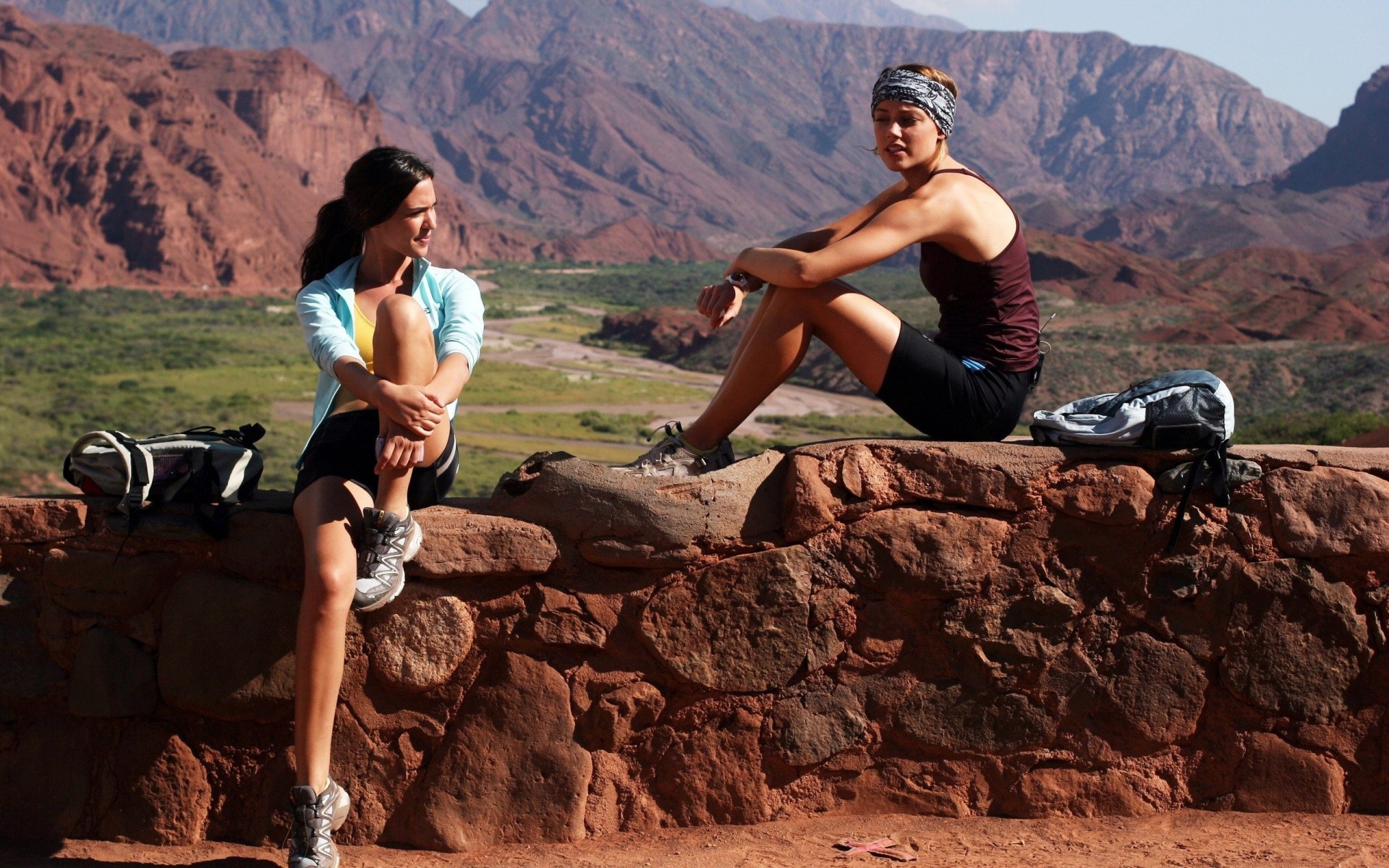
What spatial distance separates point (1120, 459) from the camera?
3.58 meters

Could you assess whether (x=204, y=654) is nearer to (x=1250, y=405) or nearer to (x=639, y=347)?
(x=1250, y=405)

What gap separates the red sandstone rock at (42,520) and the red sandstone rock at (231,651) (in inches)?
13.9

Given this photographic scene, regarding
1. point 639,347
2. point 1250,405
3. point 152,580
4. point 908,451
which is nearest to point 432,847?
point 152,580

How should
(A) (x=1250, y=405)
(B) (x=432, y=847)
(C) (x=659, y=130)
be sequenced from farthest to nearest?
(C) (x=659, y=130) < (A) (x=1250, y=405) < (B) (x=432, y=847)

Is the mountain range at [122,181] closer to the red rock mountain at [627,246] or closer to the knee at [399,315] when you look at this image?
the red rock mountain at [627,246]

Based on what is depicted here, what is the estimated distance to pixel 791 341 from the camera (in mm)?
3615

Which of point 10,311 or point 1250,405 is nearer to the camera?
point 1250,405

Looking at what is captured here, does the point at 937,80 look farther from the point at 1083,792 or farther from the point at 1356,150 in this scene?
the point at 1356,150

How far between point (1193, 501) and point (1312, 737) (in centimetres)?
69

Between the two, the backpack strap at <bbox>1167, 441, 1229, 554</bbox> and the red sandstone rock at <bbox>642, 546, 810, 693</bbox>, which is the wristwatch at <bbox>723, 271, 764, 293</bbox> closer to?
the red sandstone rock at <bbox>642, 546, 810, 693</bbox>

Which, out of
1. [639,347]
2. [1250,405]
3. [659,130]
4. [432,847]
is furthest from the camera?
[659,130]

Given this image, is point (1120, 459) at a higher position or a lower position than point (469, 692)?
higher

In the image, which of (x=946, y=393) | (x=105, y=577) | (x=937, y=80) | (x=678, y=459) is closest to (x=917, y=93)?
(x=937, y=80)

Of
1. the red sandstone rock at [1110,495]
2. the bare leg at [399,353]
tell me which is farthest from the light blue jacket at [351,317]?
the red sandstone rock at [1110,495]
